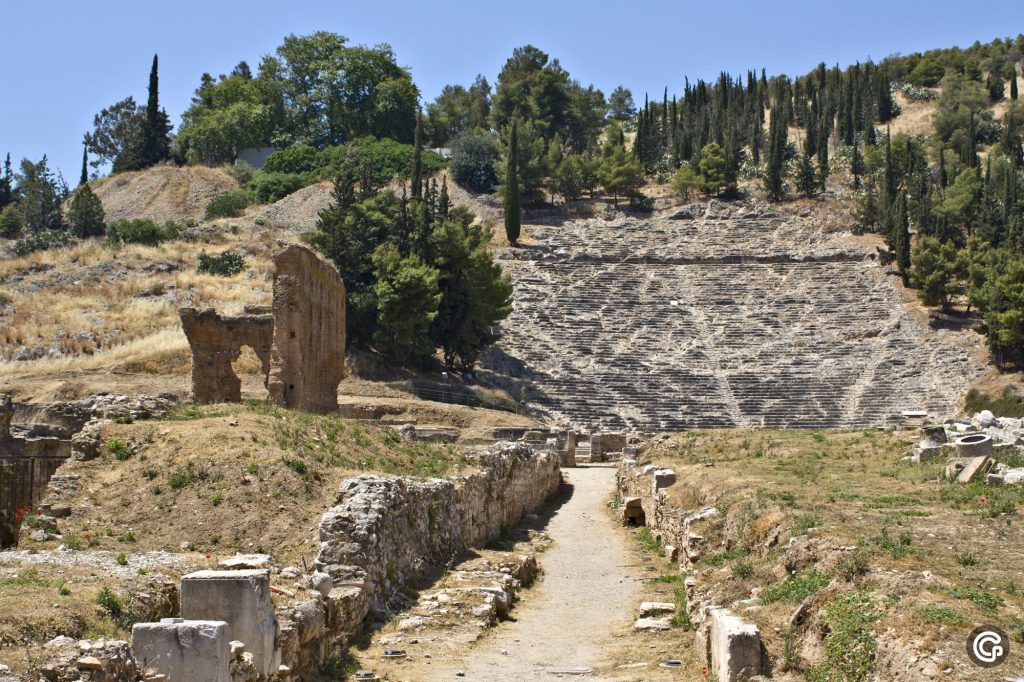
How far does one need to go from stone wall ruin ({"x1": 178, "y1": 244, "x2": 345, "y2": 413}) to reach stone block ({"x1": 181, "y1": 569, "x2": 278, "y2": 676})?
18.4 m

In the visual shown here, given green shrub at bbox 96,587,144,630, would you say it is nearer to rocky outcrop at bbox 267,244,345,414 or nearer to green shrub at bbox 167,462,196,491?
green shrub at bbox 167,462,196,491

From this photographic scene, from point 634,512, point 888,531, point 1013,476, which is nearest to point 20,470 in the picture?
point 888,531

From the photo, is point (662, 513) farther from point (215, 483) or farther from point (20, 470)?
point (20, 470)

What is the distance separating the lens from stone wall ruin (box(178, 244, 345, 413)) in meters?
26.9

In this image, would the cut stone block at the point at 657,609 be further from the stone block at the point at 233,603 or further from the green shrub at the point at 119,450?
the green shrub at the point at 119,450

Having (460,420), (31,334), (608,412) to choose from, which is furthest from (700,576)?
(31,334)

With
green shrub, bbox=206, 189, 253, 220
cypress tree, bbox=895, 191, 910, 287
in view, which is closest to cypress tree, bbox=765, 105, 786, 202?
cypress tree, bbox=895, 191, 910, 287

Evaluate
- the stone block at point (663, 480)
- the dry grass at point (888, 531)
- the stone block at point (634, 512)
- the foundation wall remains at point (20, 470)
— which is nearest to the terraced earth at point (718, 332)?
the stone block at point (634, 512)

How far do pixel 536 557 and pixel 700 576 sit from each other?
225 inches

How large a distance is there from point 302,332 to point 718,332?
30534 mm

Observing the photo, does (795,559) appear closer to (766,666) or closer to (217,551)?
(766,666)

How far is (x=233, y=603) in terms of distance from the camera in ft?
28.2

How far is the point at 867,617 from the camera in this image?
8.89m

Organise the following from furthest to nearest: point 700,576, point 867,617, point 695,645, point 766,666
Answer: point 700,576
point 695,645
point 766,666
point 867,617
